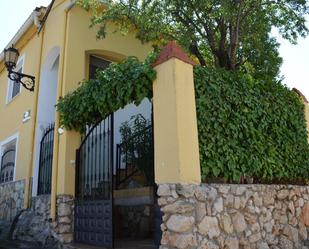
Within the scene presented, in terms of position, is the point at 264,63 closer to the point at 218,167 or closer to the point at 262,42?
the point at 262,42

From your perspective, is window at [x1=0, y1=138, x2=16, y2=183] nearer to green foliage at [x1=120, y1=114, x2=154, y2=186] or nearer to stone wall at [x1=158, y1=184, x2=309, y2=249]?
green foliage at [x1=120, y1=114, x2=154, y2=186]

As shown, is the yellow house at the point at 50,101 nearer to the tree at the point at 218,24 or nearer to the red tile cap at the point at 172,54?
the tree at the point at 218,24

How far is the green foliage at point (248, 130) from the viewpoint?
5191 millimetres

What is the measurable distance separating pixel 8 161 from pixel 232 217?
8.60 metres

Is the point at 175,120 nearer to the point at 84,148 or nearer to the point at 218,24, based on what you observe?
the point at 84,148

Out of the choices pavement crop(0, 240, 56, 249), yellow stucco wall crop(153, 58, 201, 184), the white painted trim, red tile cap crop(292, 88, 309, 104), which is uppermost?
the white painted trim

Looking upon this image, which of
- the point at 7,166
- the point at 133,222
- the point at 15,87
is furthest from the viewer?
the point at 15,87

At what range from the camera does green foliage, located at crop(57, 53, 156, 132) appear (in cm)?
530

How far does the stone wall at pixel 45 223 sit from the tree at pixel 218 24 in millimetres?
4031

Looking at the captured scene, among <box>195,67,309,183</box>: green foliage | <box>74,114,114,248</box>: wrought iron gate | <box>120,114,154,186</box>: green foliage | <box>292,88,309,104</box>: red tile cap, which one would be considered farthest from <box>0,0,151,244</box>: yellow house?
<box>292,88,309,104</box>: red tile cap

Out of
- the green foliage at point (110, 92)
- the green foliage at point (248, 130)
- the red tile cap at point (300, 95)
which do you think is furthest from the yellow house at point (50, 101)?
the red tile cap at point (300, 95)

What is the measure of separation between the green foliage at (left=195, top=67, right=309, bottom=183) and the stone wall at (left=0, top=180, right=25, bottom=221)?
5.99m

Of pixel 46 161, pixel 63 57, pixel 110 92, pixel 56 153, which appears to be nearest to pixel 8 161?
pixel 46 161

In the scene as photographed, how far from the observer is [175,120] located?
4.79 m
